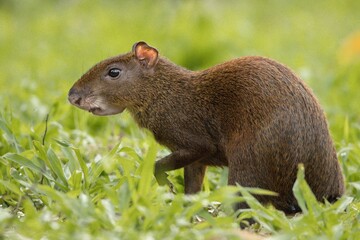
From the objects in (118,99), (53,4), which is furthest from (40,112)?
(53,4)

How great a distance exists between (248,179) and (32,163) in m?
1.19

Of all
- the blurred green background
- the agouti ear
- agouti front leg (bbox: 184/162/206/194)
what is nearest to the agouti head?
the agouti ear

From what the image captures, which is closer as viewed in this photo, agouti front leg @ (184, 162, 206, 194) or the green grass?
the green grass

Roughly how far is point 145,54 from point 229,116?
0.78 metres

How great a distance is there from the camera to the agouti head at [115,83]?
551 centimetres

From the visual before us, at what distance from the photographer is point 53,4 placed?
576 inches

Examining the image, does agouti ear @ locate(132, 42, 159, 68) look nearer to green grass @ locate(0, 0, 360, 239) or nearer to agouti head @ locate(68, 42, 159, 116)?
agouti head @ locate(68, 42, 159, 116)

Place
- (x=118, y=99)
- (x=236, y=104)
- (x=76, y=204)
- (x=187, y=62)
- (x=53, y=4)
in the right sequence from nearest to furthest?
(x=76, y=204) < (x=236, y=104) < (x=118, y=99) < (x=187, y=62) < (x=53, y=4)

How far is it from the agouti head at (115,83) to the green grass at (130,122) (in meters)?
0.29

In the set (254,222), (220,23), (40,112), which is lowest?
(254,222)

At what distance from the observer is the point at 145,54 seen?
5.55 m

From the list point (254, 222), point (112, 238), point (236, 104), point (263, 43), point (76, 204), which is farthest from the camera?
point (263, 43)

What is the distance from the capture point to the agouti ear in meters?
5.53

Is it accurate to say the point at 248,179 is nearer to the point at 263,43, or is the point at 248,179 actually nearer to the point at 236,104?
the point at 236,104
